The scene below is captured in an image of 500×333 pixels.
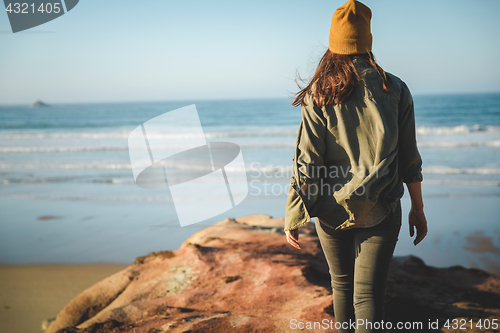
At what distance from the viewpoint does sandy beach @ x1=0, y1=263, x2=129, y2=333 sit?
3368 mm

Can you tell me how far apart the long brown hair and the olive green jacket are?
26 mm

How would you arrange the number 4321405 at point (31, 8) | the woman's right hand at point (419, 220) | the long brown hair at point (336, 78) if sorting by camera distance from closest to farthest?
the long brown hair at point (336, 78) < the woman's right hand at point (419, 220) < the number 4321405 at point (31, 8)

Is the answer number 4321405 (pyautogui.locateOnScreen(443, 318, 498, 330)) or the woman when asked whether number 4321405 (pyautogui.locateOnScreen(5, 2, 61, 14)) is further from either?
number 4321405 (pyautogui.locateOnScreen(443, 318, 498, 330))

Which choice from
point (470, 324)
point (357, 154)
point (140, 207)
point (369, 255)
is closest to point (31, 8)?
point (140, 207)

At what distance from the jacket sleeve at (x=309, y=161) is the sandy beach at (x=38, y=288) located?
9.96ft

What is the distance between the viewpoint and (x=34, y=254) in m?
4.80

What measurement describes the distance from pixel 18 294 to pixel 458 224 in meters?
6.03

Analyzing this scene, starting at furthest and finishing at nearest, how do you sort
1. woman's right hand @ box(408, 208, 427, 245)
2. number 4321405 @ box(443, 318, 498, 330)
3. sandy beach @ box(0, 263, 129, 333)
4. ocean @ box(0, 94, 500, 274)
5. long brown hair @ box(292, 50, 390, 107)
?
1. ocean @ box(0, 94, 500, 274)
2. sandy beach @ box(0, 263, 129, 333)
3. number 4321405 @ box(443, 318, 498, 330)
4. woman's right hand @ box(408, 208, 427, 245)
5. long brown hair @ box(292, 50, 390, 107)

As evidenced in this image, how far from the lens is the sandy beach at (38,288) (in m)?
3.37

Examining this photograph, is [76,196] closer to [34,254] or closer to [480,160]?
[34,254]

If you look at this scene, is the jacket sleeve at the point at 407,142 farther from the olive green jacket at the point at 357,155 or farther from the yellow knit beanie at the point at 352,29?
the yellow knit beanie at the point at 352,29

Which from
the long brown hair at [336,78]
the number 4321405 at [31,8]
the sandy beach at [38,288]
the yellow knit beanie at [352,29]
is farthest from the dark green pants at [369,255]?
the number 4321405 at [31,8]

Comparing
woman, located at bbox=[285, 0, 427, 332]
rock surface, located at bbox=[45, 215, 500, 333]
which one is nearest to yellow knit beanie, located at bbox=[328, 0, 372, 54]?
woman, located at bbox=[285, 0, 427, 332]

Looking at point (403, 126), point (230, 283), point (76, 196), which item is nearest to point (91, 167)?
point (76, 196)
